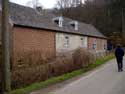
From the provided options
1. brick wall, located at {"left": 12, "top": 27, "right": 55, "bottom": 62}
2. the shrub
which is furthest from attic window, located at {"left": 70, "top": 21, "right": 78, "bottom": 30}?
the shrub

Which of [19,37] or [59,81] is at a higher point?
[19,37]

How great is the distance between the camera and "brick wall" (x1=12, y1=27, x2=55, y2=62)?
75.8 ft

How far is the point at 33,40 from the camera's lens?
2550cm

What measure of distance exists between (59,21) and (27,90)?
22.7 metres

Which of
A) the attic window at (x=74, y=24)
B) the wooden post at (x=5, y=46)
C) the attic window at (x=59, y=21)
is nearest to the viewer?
the wooden post at (x=5, y=46)

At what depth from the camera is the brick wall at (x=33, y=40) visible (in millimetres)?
23094

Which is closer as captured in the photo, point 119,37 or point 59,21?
point 59,21

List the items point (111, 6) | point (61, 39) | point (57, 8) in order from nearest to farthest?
1. point (61, 39)
2. point (111, 6)
3. point (57, 8)

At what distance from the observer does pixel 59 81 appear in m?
13.7

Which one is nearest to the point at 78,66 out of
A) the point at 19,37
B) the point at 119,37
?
the point at 19,37

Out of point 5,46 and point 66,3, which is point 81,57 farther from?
point 66,3

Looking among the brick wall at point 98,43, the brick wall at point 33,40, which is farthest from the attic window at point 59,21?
the brick wall at point 98,43

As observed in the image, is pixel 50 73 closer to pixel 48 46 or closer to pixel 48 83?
pixel 48 83

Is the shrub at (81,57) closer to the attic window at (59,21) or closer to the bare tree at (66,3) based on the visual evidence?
the attic window at (59,21)
